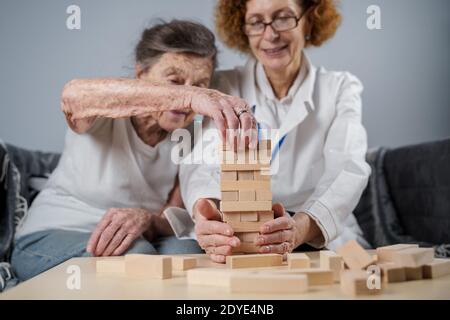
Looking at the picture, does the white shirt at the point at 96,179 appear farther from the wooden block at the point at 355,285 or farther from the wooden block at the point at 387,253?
the wooden block at the point at 355,285

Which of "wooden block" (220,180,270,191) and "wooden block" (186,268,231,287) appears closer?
"wooden block" (186,268,231,287)

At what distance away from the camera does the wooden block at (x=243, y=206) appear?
1364 millimetres

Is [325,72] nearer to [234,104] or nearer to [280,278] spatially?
[234,104]

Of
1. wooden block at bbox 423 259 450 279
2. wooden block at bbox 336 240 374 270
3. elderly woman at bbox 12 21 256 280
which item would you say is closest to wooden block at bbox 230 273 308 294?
wooden block at bbox 336 240 374 270

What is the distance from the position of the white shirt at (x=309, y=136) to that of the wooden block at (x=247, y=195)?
528 mm

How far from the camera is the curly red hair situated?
86.5 inches

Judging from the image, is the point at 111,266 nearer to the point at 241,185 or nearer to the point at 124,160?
the point at 241,185

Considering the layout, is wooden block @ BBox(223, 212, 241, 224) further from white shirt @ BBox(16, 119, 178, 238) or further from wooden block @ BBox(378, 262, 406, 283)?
white shirt @ BBox(16, 119, 178, 238)

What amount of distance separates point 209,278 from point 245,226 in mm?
314

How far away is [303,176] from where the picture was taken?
6.74ft

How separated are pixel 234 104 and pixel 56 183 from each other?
0.79m

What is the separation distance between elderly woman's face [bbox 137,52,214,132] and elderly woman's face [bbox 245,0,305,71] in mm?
199

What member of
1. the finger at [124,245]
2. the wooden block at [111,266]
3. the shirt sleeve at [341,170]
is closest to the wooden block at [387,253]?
the shirt sleeve at [341,170]

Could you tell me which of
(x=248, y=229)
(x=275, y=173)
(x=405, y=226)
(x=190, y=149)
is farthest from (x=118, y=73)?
(x=405, y=226)
